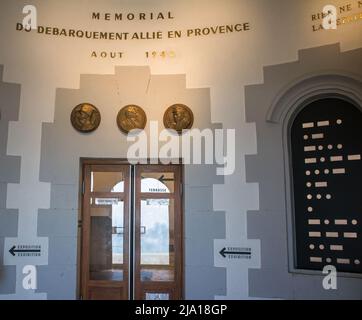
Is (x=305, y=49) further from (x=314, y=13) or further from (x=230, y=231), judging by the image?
(x=230, y=231)

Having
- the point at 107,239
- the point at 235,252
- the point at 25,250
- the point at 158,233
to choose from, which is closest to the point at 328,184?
the point at 235,252

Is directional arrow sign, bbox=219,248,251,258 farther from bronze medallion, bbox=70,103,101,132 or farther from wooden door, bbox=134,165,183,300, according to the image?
bronze medallion, bbox=70,103,101,132

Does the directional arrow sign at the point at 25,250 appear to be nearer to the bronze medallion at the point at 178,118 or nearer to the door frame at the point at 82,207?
the door frame at the point at 82,207

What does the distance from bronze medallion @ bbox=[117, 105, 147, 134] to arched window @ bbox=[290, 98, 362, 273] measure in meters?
1.54

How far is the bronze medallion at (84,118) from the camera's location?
4074 mm

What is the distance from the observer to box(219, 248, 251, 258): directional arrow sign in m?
3.91

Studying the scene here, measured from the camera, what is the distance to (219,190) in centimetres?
403

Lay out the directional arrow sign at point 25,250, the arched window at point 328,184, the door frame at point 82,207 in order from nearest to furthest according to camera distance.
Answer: the arched window at point 328,184
the directional arrow sign at point 25,250
the door frame at point 82,207

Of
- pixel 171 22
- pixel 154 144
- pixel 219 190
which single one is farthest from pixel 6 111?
pixel 219 190

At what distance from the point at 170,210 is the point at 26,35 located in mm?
2346

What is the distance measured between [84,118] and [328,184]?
248 centimetres

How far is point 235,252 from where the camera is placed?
3.93 m

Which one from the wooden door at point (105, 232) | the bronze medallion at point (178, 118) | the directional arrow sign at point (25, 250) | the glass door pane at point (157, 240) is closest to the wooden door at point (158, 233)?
the glass door pane at point (157, 240)

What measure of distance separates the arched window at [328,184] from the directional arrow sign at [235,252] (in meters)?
0.48
